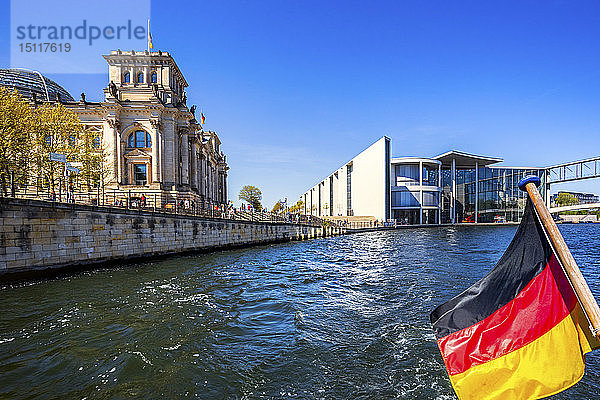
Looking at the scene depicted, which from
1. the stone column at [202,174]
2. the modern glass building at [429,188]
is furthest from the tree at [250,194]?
the stone column at [202,174]

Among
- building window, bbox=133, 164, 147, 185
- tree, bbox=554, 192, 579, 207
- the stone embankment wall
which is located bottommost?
the stone embankment wall

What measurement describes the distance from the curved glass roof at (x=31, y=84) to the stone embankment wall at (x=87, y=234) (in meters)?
40.3

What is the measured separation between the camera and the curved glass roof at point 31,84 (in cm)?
5283

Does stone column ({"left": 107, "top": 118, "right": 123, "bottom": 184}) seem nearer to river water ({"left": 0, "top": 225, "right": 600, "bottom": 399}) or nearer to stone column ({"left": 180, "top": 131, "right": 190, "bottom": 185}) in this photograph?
stone column ({"left": 180, "top": 131, "right": 190, "bottom": 185})

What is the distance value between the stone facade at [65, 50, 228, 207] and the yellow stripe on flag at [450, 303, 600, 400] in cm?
4622

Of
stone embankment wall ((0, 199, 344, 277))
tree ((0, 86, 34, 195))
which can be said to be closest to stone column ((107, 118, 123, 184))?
tree ((0, 86, 34, 195))

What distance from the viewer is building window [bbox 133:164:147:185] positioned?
4716 cm

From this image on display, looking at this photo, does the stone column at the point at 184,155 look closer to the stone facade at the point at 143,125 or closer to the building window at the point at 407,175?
the stone facade at the point at 143,125

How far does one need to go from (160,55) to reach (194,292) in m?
47.7

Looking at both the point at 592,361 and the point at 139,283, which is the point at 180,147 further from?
the point at 592,361

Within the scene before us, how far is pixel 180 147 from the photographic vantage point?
163ft

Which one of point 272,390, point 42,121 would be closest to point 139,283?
point 272,390

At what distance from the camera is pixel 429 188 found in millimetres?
88000

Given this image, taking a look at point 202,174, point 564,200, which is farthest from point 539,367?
point 564,200
